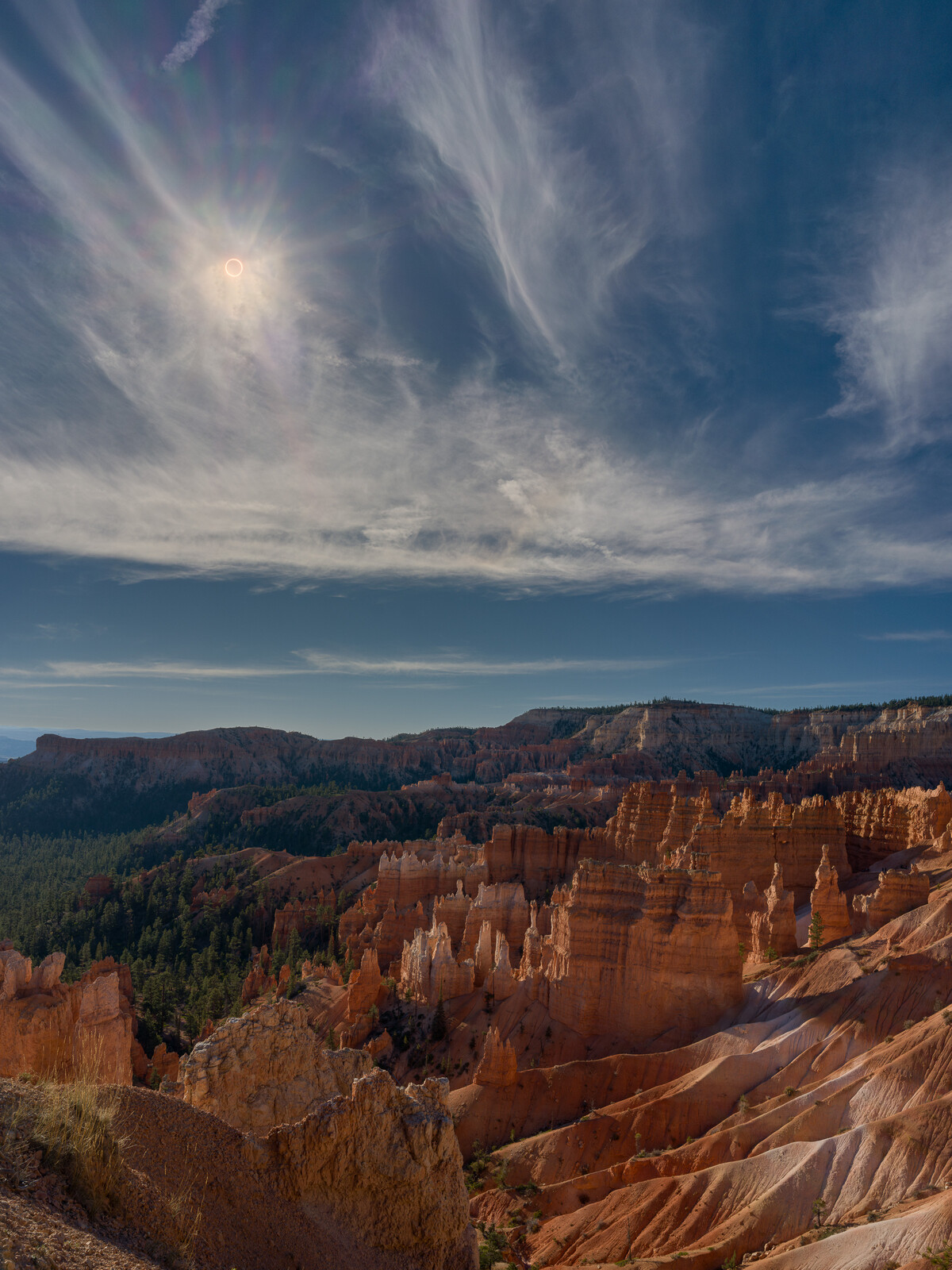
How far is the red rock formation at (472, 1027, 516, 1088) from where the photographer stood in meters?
31.8

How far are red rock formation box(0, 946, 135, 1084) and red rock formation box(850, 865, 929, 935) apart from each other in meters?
32.4

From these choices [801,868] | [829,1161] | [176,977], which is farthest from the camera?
[176,977]

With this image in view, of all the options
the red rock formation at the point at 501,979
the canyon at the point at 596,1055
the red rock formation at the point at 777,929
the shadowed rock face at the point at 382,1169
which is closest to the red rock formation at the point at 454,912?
the canyon at the point at 596,1055

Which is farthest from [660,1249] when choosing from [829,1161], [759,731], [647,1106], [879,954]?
[759,731]

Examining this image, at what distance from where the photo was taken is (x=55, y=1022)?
2852 cm

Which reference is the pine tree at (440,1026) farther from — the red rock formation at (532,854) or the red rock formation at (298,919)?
the red rock formation at (298,919)

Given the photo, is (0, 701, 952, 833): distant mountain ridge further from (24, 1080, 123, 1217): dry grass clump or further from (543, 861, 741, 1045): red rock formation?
(24, 1080, 123, 1217): dry grass clump

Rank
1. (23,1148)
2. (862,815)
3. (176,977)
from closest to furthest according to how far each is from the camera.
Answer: (23,1148) → (862,815) → (176,977)

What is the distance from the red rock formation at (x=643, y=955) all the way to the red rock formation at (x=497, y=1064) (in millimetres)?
4806

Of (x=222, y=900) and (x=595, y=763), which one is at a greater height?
(x=595, y=763)

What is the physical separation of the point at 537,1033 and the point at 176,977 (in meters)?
40.0

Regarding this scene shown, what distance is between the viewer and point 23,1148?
700cm

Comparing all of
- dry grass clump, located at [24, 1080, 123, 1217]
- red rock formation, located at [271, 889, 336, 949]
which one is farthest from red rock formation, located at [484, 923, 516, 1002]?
dry grass clump, located at [24, 1080, 123, 1217]

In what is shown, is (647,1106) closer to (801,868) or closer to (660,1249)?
(660,1249)
